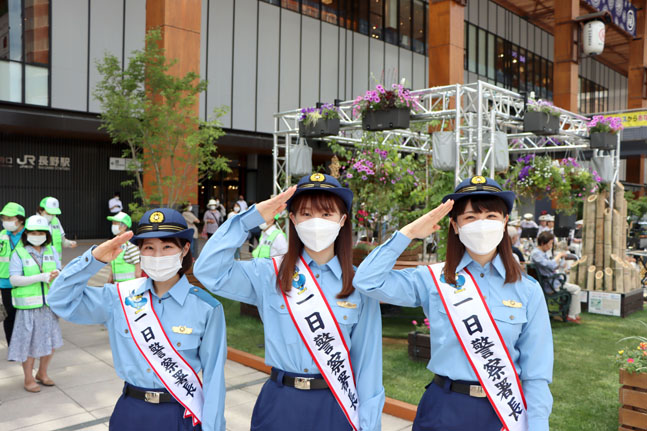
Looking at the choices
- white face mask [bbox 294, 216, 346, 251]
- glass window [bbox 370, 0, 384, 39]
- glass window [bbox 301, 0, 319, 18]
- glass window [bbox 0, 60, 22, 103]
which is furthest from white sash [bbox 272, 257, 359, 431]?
glass window [bbox 370, 0, 384, 39]

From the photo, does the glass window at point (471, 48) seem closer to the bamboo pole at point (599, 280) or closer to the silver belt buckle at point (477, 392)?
the bamboo pole at point (599, 280)

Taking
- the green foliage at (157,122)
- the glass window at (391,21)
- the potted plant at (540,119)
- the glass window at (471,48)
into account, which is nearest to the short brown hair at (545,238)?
the potted plant at (540,119)

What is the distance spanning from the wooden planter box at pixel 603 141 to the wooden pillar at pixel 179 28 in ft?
29.2

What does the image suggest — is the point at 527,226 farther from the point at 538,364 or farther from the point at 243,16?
the point at 538,364

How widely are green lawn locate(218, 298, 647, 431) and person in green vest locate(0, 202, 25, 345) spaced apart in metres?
2.58

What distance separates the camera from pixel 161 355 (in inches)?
96.8

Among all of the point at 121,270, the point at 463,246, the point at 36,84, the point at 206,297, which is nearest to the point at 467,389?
the point at 463,246

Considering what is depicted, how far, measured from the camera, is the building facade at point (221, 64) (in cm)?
1680

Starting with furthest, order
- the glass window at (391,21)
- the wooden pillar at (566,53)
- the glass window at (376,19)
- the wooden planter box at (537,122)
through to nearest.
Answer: the glass window at (391,21) < the glass window at (376,19) < the wooden pillar at (566,53) < the wooden planter box at (537,122)

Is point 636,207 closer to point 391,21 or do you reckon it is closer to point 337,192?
point 391,21

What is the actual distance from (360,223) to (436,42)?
11.2 meters

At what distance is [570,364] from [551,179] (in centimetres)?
567

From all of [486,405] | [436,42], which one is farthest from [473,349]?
[436,42]

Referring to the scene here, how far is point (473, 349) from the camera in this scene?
2.29 meters
